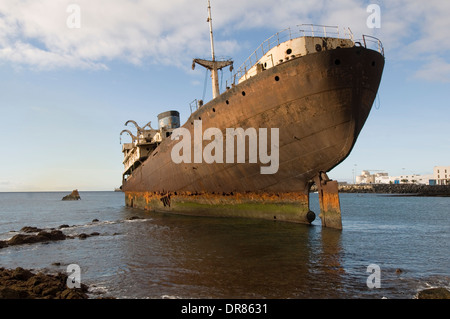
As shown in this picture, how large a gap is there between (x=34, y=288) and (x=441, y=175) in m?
125

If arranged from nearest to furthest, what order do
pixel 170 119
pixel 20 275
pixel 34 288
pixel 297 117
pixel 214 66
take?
pixel 34 288, pixel 20 275, pixel 297 117, pixel 214 66, pixel 170 119

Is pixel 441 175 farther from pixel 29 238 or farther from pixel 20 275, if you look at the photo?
pixel 20 275

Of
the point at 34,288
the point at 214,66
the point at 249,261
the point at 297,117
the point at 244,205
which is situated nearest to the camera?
the point at 34,288

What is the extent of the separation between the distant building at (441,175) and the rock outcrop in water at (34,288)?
12150 cm

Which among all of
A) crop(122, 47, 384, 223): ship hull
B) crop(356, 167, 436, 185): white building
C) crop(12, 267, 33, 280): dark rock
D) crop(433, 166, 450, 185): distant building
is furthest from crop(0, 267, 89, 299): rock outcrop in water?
crop(356, 167, 436, 185): white building

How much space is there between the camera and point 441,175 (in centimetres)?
10356

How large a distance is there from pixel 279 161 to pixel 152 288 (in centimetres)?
869

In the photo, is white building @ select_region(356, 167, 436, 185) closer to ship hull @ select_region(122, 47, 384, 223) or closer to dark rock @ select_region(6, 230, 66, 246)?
ship hull @ select_region(122, 47, 384, 223)

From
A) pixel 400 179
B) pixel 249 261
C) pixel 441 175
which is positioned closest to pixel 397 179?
pixel 400 179

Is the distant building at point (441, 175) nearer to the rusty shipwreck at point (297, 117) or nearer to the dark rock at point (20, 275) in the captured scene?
the rusty shipwreck at point (297, 117)

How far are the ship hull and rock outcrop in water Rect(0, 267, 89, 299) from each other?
951cm

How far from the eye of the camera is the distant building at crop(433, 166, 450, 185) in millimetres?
101625

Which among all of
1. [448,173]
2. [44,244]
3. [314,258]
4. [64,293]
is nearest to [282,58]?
[314,258]

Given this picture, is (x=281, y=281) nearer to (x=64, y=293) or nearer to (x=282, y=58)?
(x=64, y=293)
